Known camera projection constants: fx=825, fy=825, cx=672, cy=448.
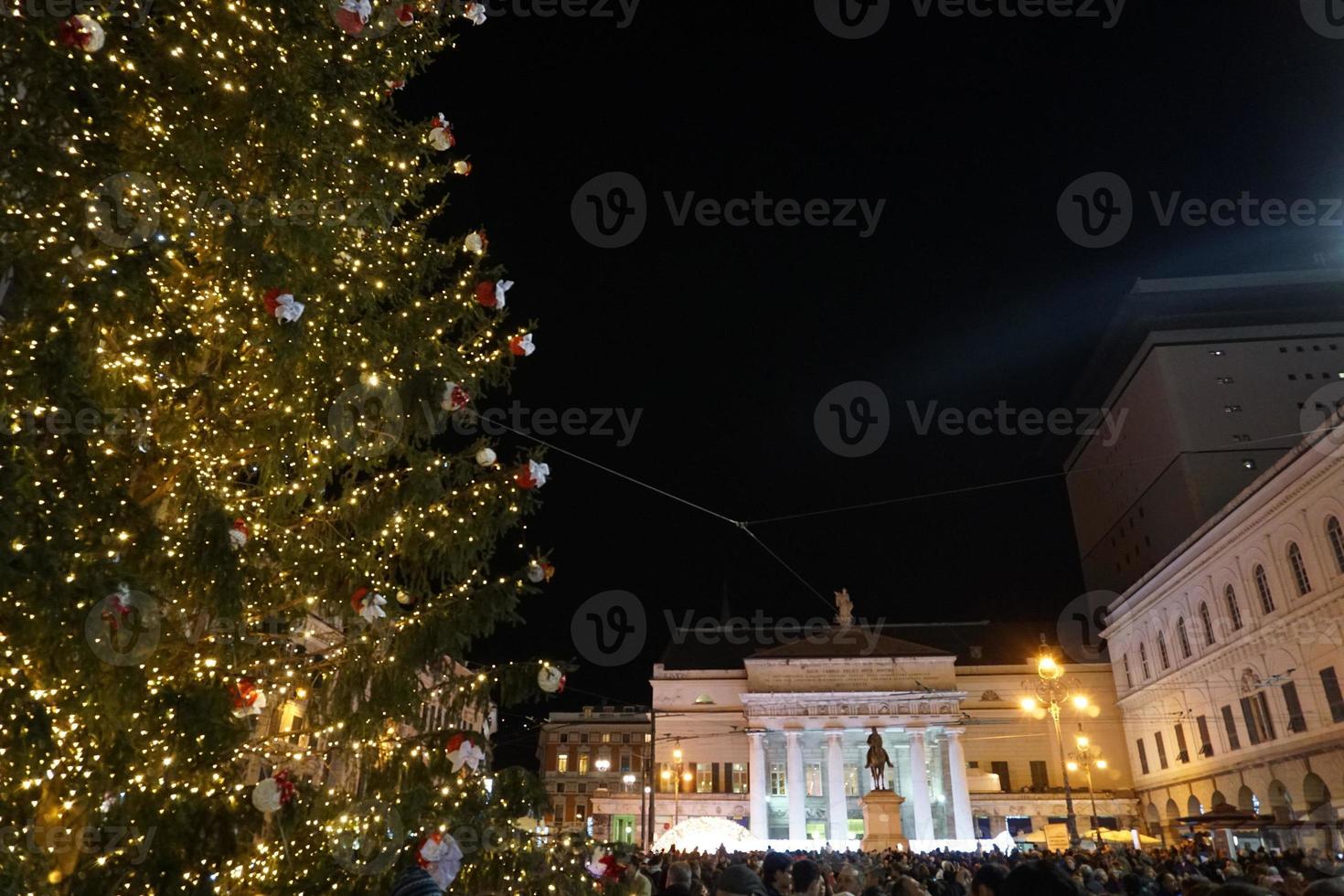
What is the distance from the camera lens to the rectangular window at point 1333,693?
29750mm

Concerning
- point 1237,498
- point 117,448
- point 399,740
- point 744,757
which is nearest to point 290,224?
point 117,448

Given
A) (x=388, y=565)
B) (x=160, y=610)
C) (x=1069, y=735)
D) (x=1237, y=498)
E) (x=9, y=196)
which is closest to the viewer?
(x=9, y=196)

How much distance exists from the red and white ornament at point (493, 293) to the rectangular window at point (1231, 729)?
43.0 meters

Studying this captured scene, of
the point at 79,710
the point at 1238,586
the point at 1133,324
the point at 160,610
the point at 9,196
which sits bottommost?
the point at 79,710

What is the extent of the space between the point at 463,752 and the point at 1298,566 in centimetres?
3736

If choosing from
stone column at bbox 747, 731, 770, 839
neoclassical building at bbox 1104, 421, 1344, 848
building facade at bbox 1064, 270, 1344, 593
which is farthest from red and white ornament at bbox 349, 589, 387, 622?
building facade at bbox 1064, 270, 1344, 593

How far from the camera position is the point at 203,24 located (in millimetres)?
5801

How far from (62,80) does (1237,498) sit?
42759mm

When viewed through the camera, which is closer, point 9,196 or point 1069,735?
point 9,196

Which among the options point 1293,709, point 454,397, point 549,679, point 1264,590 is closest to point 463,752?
point 549,679

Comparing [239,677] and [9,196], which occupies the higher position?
[9,196]

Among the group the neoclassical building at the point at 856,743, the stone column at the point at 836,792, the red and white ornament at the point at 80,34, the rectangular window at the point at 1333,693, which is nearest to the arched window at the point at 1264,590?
the rectangular window at the point at 1333,693

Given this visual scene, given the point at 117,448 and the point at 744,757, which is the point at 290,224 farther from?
the point at 744,757

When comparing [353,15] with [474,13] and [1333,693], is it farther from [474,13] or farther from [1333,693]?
[1333,693]
